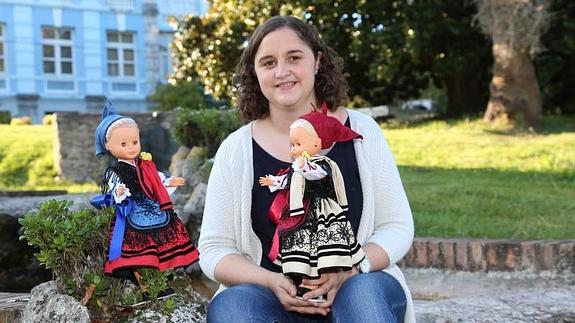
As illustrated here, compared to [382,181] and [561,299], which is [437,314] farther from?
[382,181]

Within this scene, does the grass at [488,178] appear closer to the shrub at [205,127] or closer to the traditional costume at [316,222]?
the shrub at [205,127]

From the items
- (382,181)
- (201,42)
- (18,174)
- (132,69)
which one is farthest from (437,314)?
(132,69)

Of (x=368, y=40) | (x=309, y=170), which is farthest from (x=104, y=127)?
(x=368, y=40)

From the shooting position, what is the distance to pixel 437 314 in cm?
348

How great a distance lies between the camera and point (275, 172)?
97.7 inches

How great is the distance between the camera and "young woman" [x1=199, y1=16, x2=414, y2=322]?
2398 millimetres

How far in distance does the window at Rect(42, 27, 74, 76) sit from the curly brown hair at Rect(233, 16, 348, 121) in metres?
24.2

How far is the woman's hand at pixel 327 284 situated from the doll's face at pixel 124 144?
646 millimetres

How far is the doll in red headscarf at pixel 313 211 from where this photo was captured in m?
2.13

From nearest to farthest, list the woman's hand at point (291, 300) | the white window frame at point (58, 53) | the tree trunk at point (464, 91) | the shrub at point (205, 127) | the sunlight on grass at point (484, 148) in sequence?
the woman's hand at point (291, 300) < the shrub at point (205, 127) < the sunlight on grass at point (484, 148) < the tree trunk at point (464, 91) < the white window frame at point (58, 53)

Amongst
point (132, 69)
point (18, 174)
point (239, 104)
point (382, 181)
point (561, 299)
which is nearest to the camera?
point (382, 181)

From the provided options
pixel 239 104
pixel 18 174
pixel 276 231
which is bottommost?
pixel 18 174

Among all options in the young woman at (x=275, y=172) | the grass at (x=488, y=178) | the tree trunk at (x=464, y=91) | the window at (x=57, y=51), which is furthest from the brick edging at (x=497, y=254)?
the window at (x=57, y=51)

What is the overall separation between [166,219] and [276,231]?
34cm
